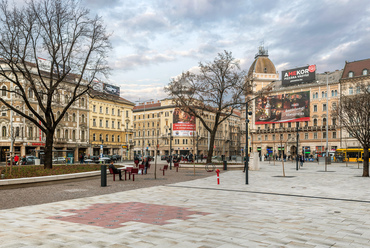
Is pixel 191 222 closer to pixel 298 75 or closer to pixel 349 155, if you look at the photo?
pixel 349 155

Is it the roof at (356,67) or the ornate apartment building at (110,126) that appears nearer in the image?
the ornate apartment building at (110,126)

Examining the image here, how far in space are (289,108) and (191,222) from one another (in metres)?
77.5

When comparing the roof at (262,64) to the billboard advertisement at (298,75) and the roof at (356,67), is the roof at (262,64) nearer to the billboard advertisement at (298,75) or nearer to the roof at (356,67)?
the billboard advertisement at (298,75)

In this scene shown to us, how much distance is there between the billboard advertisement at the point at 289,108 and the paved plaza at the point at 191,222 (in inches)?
2665

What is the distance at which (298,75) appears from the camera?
270 ft

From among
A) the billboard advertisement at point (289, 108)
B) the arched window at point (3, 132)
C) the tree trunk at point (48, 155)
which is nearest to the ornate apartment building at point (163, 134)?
the billboard advertisement at point (289, 108)

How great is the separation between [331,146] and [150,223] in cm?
7586

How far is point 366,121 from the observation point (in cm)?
2455

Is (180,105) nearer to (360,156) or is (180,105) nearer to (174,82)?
(174,82)

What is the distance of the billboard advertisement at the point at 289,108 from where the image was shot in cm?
7881

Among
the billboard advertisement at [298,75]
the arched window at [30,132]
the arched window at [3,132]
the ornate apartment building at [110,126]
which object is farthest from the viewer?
the billboard advertisement at [298,75]

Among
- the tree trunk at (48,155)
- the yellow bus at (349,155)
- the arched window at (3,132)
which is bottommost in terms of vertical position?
the yellow bus at (349,155)

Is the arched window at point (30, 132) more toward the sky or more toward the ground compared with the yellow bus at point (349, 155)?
more toward the sky

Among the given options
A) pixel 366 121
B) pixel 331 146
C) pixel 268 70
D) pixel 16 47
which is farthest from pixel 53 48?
pixel 268 70
